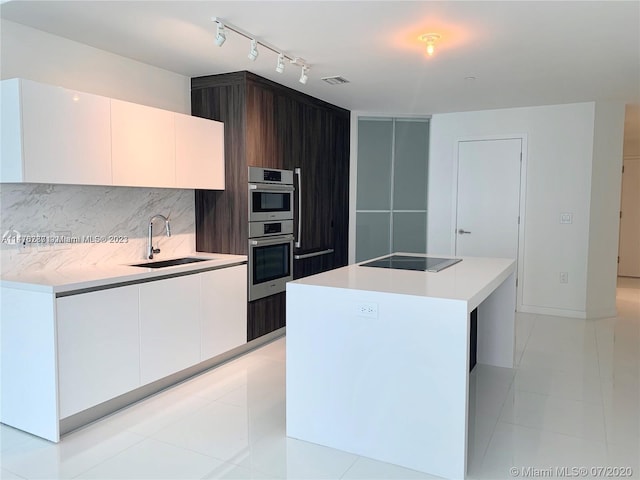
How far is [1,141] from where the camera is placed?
2.59 metres

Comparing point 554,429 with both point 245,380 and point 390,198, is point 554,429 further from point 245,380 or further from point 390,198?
point 390,198

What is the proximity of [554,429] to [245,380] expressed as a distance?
6.60 ft

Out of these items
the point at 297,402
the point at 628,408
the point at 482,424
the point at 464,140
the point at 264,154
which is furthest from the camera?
the point at 464,140

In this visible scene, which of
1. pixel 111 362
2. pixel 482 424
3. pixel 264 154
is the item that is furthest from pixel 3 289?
pixel 482 424

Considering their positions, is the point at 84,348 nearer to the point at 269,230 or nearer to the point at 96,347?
the point at 96,347

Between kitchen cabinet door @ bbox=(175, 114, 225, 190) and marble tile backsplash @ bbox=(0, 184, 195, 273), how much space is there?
1.13ft

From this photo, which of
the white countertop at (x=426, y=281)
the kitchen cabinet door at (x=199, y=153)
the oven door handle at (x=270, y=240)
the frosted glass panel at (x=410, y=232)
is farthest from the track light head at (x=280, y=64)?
the frosted glass panel at (x=410, y=232)

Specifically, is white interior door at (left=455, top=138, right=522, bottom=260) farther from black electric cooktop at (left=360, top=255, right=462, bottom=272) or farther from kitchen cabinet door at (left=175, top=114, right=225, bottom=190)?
kitchen cabinet door at (left=175, top=114, right=225, bottom=190)

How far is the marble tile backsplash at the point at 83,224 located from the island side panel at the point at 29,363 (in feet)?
1.35

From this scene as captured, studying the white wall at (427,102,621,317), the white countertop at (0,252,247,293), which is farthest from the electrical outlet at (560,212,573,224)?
the white countertop at (0,252,247,293)

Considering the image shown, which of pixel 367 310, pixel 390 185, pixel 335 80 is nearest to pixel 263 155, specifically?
pixel 335 80

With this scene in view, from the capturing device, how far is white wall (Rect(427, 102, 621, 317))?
5.09 meters

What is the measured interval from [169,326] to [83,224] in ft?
3.05

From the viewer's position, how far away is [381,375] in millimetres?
2287
